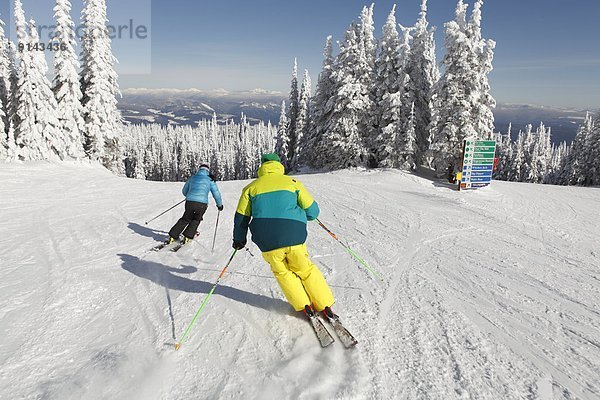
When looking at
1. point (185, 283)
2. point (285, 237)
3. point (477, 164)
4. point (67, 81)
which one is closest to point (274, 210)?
point (285, 237)

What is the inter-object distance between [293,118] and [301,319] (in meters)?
41.8

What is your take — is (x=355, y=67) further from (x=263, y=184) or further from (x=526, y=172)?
(x=526, y=172)

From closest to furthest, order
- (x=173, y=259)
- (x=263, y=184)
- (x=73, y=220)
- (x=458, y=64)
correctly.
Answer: (x=263, y=184)
(x=173, y=259)
(x=73, y=220)
(x=458, y=64)

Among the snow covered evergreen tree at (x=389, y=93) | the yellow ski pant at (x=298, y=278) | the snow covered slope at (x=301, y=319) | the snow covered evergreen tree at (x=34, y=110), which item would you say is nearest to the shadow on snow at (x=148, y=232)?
the snow covered slope at (x=301, y=319)

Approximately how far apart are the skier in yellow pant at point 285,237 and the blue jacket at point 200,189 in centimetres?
368

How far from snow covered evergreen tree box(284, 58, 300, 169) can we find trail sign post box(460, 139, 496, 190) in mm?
27192

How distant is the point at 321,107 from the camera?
3206 centimetres

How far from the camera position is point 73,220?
9500 millimetres

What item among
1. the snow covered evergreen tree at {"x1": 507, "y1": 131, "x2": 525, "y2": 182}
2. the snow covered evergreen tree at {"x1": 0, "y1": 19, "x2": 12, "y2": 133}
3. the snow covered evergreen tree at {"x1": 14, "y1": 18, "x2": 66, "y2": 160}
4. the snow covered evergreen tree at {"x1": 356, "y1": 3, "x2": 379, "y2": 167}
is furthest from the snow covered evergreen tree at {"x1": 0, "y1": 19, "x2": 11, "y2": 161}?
the snow covered evergreen tree at {"x1": 507, "y1": 131, "x2": 525, "y2": 182}

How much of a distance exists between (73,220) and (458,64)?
22.8 metres

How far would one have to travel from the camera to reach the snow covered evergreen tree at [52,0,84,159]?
2414 centimetres

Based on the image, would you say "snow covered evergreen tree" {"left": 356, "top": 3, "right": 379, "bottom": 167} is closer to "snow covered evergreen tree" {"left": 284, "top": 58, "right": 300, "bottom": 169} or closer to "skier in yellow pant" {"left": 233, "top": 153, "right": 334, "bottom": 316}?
"snow covered evergreen tree" {"left": 284, "top": 58, "right": 300, "bottom": 169}

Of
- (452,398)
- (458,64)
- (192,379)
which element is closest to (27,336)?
(192,379)

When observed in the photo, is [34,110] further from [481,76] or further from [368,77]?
[481,76]
